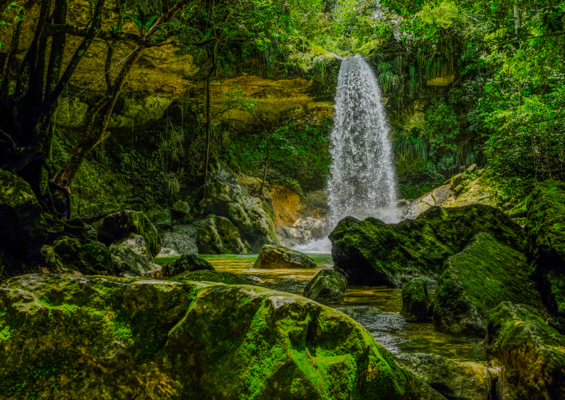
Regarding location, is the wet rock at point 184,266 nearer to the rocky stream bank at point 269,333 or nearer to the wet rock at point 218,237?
the rocky stream bank at point 269,333

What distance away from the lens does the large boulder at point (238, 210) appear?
13.2m

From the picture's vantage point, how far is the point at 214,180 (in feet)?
45.3

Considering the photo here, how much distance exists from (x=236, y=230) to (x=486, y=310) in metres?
9.80

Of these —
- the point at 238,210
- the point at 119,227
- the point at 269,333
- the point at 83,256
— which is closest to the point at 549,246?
the point at 269,333

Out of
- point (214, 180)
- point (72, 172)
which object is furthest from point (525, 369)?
point (214, 180)

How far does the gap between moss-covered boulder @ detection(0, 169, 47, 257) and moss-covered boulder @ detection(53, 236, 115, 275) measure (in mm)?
883

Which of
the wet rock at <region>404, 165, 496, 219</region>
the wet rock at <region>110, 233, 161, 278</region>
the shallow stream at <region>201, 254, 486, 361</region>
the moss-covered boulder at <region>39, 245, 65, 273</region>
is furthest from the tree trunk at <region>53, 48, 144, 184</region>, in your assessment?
the wet rock at <region>404, 165, 496, 219</region>

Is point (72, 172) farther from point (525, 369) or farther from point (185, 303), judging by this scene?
point (525, 369)

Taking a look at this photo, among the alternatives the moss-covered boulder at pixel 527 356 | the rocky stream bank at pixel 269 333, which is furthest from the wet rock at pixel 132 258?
the moss-covered boulder at pixel 527 356

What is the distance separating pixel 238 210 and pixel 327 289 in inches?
355

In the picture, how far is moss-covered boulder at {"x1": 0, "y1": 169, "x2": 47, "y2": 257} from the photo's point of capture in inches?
137

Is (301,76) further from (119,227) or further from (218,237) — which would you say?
(119,227)

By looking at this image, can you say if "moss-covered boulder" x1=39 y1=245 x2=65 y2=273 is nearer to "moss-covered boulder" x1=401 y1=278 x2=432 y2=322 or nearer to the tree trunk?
the tree trunk

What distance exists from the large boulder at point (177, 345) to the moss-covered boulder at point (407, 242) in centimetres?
401
